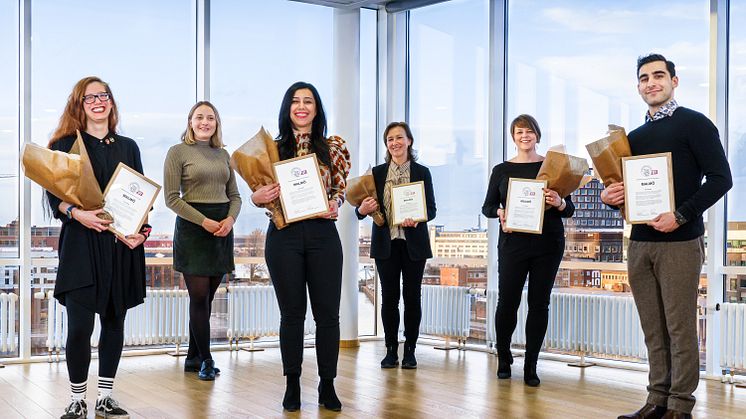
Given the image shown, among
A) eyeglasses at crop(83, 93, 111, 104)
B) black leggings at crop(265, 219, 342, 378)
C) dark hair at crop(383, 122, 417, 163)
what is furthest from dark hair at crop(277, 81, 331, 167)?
dark hair at crop(383, 122, 417, 163)

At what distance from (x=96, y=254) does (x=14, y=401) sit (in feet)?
3.62

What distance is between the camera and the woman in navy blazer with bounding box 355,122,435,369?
5301 millimetres

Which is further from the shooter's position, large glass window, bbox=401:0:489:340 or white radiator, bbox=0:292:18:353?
large glass window, bbox=401:0:489:340

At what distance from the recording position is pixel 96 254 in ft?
11.9

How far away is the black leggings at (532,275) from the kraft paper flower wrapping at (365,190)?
2.74 feet

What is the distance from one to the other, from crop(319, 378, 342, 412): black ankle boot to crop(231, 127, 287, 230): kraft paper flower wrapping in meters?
0.75

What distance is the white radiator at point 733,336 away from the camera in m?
4.87

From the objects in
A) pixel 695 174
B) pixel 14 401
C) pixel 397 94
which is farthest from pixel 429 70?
pixel 14 401

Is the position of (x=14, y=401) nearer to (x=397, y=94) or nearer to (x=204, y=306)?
(x=204, y=306)

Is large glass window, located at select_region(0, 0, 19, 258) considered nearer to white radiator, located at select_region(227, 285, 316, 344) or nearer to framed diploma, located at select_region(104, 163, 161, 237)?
white radiator, located at select_region(227, 285, 316, 344)

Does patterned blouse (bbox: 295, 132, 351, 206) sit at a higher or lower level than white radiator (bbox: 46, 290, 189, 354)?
higher

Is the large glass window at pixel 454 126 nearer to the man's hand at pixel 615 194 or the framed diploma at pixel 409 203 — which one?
the framed diploma at pixel 409 203

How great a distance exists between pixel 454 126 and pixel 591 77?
1.14 meters

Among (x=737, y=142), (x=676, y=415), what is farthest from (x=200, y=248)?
(x=737, y=142)
